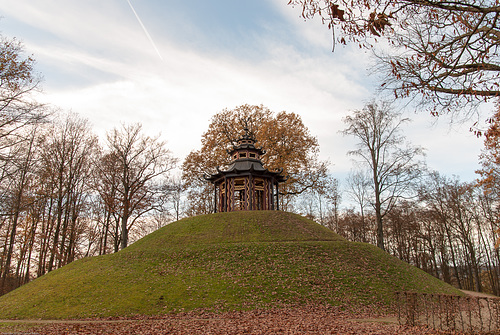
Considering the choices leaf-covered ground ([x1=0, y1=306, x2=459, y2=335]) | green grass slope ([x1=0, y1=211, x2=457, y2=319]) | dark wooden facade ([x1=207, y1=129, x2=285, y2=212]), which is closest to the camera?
leaf-covered ground ([x1=0, y1=306, x2=459, y2=335])

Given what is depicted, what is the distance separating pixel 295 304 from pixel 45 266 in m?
21.8

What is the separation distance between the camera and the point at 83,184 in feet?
85.7

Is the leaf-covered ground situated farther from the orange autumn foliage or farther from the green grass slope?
the orange autumn foliage

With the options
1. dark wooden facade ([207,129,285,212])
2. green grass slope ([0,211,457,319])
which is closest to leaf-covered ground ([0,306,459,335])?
green grass slope ([0,211,457,319])

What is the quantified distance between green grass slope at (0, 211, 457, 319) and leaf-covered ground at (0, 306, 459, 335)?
729 mm

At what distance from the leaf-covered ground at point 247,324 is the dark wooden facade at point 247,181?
1423 cm

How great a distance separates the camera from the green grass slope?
13133 millimetres

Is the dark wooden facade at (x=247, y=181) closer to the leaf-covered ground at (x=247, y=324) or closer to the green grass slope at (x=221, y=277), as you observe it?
the green grass slope at (x=221, y=277)

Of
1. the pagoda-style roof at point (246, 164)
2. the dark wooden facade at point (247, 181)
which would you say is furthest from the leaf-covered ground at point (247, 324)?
the pagoda-style roof at point (246, 164)

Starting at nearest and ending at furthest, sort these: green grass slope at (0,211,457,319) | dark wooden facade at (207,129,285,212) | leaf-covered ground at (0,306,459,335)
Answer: leaf-covered ground at (0,306,459,335) → green grass slope at (0,211,457,319) → dark wooden facade at (207,129,285,212)

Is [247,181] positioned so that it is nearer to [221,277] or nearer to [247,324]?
[221,277]

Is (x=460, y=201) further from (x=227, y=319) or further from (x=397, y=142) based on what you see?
(x=227, y=319)

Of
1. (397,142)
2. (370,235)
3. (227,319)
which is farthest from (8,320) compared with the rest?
(370,235)

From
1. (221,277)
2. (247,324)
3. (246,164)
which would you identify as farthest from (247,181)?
(247,324)
